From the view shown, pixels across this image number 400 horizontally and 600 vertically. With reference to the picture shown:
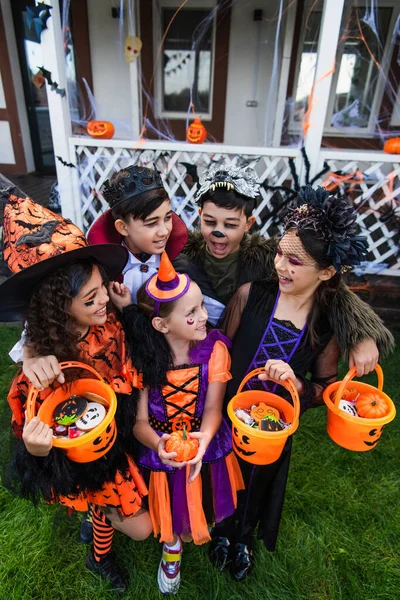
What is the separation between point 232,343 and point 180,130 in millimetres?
6916

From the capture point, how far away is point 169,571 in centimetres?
178

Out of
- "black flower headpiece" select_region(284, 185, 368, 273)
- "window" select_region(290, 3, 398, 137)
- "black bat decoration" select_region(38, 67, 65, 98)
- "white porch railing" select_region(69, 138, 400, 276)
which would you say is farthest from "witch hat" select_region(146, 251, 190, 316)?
"window" select_region(290, 3, 398, 137)

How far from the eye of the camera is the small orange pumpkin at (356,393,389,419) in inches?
55.7

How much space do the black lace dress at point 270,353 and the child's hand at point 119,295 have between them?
454mm

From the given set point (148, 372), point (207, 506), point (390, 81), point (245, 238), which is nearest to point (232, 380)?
point (148, 372)

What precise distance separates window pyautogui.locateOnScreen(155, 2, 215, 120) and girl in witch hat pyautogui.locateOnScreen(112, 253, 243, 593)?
6391mm

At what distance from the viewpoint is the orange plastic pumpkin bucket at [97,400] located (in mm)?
1166

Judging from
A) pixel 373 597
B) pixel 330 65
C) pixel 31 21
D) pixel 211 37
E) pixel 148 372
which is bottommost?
pixel 373 597

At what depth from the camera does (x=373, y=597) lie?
184cm

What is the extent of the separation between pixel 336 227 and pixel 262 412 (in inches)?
29.1

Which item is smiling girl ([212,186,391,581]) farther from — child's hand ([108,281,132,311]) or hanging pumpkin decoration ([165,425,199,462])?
child's hand ([108,281,132,311])

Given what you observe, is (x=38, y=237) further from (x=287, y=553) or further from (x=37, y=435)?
(x=287, y=553)

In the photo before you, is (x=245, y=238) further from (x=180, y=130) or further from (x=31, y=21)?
(x=180, y=130)

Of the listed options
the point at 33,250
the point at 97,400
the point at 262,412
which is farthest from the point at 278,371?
the point at 33,250
